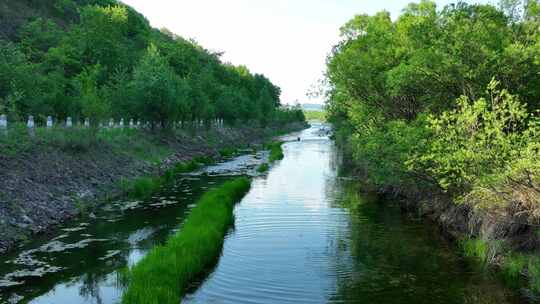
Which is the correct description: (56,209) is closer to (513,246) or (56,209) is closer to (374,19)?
(513,246)

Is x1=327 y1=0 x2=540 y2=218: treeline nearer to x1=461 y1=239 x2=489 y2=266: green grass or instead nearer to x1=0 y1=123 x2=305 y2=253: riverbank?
x1=461 y1=239 x2=489 y2=266: green grass

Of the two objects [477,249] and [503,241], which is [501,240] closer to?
[503,241]

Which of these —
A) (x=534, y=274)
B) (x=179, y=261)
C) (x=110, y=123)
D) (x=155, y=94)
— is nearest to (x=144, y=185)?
(x=110, y=123)

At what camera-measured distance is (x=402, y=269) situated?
2400 cm

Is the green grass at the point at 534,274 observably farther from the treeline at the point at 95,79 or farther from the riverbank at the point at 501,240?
the treeline at the point at 95,79

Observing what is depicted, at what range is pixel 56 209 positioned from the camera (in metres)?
31.9

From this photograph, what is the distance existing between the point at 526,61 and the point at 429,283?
1366 centimetres

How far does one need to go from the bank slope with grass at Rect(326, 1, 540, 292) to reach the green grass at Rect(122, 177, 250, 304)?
10998 millimetres

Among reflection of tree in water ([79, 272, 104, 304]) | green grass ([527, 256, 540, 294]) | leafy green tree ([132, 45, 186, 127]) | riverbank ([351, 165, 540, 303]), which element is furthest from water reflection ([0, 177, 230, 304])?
leafy green tree ([132, 45, 186, 127])

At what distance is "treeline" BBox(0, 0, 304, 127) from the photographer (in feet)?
157

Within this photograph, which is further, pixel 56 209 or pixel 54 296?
pixel 56 209

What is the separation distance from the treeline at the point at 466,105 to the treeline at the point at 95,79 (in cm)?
2757

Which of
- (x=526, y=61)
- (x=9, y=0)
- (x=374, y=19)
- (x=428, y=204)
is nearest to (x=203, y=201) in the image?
(x=428, y=204)

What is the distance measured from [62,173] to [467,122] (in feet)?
92.2
